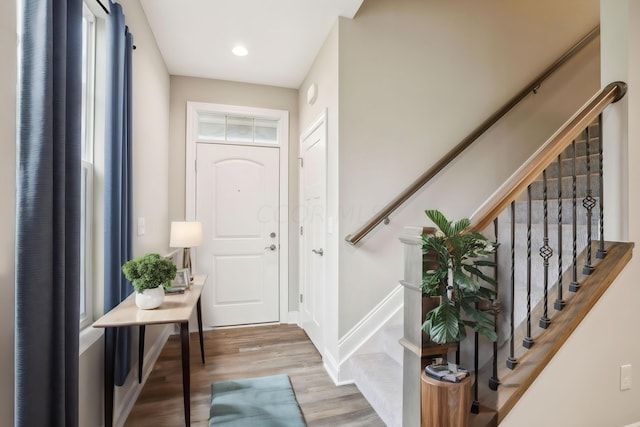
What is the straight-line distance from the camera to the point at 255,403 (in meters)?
2.13

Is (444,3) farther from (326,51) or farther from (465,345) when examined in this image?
(465,345)

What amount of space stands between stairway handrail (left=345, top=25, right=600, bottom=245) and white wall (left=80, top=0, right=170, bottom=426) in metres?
1.63

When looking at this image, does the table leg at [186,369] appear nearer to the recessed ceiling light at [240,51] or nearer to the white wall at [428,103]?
the white wall at [428,103]

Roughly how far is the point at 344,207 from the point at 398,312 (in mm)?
927

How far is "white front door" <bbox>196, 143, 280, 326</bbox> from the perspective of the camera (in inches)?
137

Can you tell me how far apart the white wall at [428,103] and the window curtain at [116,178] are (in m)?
1.41

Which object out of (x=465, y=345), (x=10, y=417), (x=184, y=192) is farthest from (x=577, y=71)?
(x=10, y=417)

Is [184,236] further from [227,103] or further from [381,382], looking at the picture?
[381,382]

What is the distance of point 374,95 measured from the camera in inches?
97.7

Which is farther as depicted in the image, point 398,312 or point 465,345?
point 398,312

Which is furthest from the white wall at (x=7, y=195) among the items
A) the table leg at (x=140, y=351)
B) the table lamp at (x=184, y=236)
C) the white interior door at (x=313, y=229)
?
the white interior door at (x=313, y=229)

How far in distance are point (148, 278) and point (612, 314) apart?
7.97 feet

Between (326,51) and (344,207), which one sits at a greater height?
(326,51)

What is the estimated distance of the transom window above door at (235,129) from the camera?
3529 millimetres
